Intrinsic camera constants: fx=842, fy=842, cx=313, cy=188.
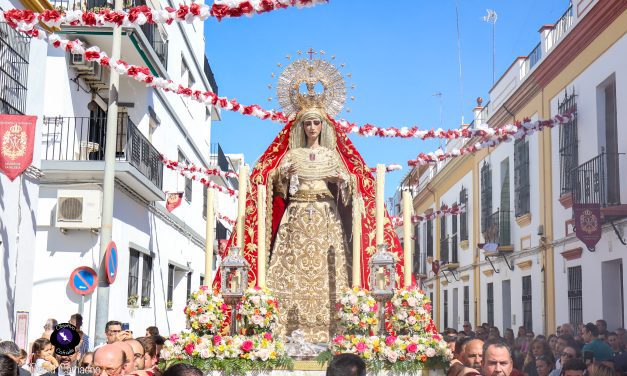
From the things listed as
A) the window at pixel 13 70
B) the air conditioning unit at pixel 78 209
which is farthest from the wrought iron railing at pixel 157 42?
the window at pixel 13 70

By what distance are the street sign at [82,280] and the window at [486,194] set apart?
1182 cm

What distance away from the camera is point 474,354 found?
5645 millimetres

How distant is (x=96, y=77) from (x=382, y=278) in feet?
27.7

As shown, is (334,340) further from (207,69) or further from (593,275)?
(207,69)

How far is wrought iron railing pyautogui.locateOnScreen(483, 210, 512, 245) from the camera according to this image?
739 inches

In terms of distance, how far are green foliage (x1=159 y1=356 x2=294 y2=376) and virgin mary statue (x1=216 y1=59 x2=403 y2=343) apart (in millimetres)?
1074

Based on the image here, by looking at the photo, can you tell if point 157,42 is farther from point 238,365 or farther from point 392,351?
point 392,351

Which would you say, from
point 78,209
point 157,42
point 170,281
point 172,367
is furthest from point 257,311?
point 170,281

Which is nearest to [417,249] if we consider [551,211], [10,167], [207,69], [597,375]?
[207,69]

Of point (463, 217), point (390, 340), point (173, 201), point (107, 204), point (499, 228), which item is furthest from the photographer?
point (463, 217)

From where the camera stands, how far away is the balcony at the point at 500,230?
1861 centimetres

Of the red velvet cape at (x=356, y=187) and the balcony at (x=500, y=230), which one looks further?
the balcony at (x=500, y=230)

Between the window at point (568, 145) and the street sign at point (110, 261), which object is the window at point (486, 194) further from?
the street sign at point (110, 261)

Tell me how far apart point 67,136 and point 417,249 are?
76.7 feet
